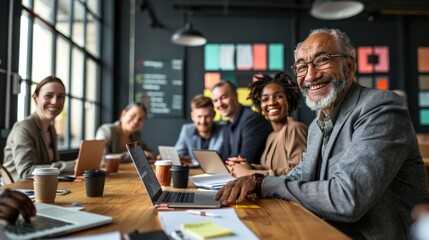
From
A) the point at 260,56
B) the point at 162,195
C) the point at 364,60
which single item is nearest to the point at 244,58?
the point at 260,56

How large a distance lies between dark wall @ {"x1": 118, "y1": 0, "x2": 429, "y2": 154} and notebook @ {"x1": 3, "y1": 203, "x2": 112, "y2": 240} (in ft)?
15.9

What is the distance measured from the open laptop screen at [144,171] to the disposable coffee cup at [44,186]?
31cm

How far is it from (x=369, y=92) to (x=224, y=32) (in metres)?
4.91

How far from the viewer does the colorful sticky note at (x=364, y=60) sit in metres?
6.01

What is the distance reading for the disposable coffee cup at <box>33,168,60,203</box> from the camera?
1231 millimetres

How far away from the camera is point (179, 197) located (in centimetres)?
130

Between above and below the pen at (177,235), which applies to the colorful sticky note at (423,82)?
above

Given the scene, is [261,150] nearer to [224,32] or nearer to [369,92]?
[369,92]

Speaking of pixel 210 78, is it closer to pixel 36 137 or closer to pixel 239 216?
pixel 36 137

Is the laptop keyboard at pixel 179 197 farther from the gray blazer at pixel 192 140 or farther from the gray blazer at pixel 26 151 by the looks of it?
the gray blazer at pixel 192 140

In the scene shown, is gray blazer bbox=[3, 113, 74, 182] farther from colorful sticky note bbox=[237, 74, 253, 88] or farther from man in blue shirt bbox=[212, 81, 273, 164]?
colorful sticky note bbox=[237, 74, 253, 88]

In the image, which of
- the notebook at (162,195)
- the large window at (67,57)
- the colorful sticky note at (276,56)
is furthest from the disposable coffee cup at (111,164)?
the colorful sticky note at (276,56)

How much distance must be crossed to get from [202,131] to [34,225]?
260 centimetres

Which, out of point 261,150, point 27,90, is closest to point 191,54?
point 27,90
